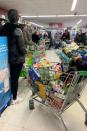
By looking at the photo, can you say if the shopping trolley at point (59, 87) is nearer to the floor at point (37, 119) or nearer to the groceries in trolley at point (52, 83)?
the groceries in trolley at point (52, 83)

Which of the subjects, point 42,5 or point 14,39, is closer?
point 14,39

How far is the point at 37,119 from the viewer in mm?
3186

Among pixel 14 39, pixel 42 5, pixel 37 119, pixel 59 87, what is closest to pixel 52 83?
pixel 59 87

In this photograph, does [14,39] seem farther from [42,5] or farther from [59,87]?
[42,5]

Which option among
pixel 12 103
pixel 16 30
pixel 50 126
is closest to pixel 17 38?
pixel 16 30

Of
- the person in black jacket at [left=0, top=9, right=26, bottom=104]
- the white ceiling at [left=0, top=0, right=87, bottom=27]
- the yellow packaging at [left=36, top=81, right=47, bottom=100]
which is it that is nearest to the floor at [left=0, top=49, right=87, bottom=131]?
the yellow packaging at [left=36, top=81, right=47, bottom=100]

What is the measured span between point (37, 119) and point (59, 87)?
68 cm

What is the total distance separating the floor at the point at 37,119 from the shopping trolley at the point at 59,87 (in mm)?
236

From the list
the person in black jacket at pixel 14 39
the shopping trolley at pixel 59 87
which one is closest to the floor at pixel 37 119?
the shopping trolley at pixel 59 87

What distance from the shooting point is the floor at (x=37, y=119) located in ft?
9.57

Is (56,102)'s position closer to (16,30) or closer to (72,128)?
(72,128)

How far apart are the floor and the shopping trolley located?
9.3 inches

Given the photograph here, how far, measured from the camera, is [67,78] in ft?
9.18

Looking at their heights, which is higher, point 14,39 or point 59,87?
point 14,39
